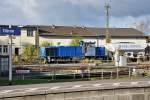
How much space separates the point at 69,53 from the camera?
294ft

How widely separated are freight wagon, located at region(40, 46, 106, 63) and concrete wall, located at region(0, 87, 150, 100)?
197ft

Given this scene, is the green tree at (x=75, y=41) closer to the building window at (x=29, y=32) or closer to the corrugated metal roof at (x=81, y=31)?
the corrugated metal roof at (x=81, y=31)

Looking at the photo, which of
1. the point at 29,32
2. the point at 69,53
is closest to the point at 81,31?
the point at 29,32

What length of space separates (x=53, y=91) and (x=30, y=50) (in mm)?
71760

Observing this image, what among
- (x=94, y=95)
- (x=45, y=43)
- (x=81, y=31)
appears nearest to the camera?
(x=94, y=95)

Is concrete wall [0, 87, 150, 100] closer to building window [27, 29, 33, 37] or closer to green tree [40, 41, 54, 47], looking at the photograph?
green tree [40, 41, 54, 47]

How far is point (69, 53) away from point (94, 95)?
65.6 metres

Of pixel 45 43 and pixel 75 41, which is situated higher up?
pixel 75 41

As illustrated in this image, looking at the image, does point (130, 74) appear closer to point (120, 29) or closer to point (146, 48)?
point (146, 48)

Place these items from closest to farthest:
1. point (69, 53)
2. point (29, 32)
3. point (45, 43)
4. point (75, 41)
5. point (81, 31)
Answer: point (69, 53) < point (45, 43) < point (29, 32) < point (75, 41) < point (81, 31)

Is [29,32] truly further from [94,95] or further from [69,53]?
[94,95]

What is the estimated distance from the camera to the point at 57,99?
2284 centimetres

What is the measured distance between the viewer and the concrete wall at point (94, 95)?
72.9 ft

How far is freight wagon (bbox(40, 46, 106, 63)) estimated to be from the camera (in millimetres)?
87750
